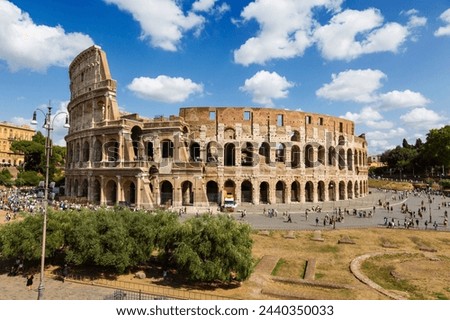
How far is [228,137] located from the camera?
4256 centimetres

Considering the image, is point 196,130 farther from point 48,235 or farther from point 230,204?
point 48,235

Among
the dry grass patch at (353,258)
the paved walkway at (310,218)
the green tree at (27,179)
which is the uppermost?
the green tree at (27,179)

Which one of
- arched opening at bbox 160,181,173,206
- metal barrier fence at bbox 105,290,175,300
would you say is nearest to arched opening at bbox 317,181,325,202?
arched opening at bbox 160,181,173,206

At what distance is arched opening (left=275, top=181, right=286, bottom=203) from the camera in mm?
43781

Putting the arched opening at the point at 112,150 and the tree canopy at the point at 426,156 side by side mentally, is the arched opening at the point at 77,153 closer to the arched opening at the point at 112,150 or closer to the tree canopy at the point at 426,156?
the arched opening at the point at 112,150

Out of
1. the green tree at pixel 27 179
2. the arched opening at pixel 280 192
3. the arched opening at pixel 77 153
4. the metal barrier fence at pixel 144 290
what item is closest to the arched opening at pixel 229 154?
the arched opening at pixel 280 192

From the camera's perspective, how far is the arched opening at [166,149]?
3931cm

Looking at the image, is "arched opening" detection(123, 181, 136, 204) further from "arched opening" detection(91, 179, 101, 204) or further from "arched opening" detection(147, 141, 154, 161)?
"arched opening" detection(91, 179, 101, 204)

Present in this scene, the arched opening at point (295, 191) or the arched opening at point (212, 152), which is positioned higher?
the arched opening at point (212, 152)

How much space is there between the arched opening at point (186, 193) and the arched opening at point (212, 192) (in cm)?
288

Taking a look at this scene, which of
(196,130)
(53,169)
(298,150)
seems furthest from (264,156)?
(53,169)

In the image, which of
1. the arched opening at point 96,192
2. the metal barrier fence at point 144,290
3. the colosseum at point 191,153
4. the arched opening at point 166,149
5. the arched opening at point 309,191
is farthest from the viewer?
the arched opening at point 309,191

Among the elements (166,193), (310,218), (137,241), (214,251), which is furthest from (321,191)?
(137,241)

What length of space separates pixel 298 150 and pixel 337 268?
27.9 meters
